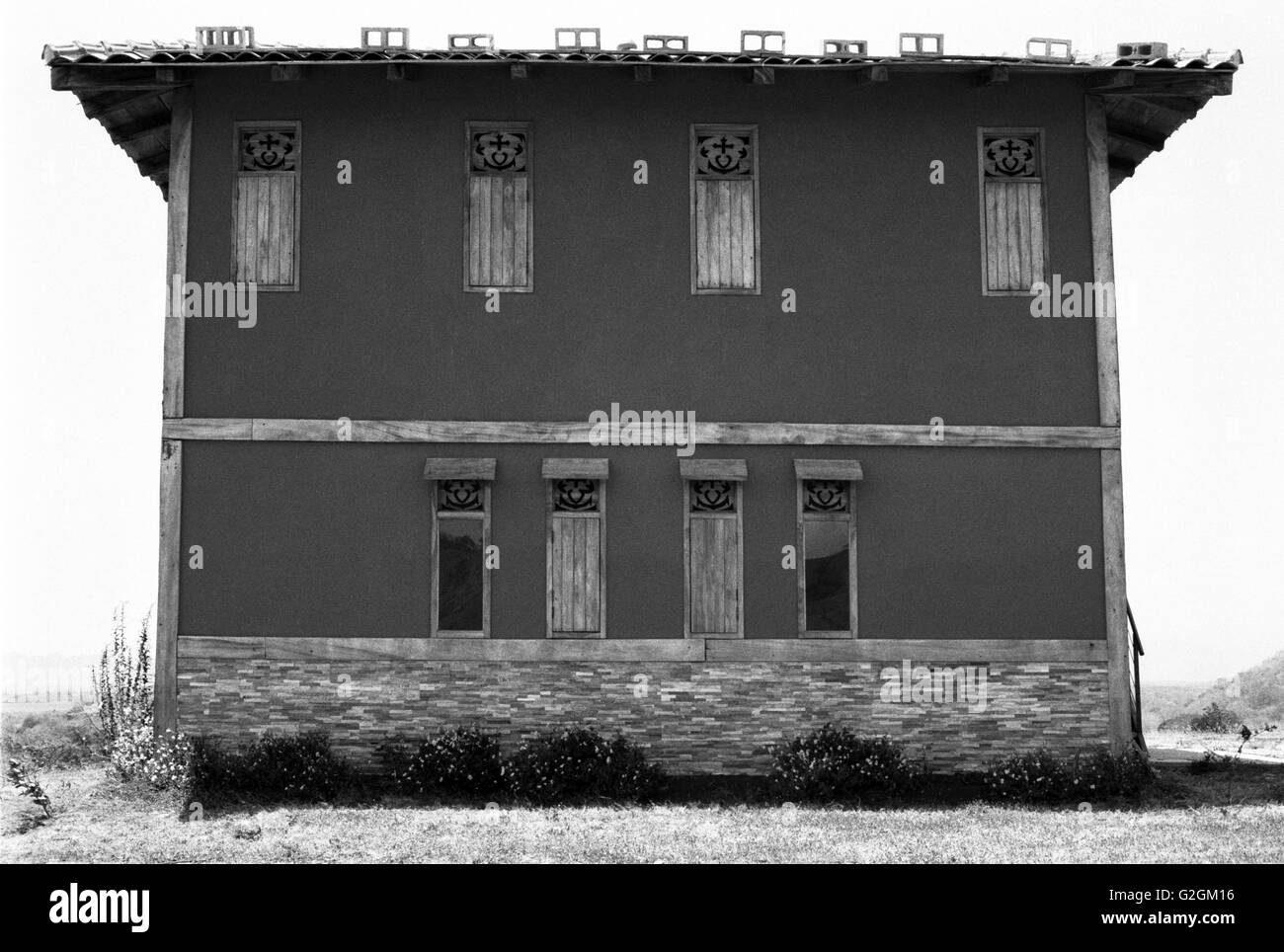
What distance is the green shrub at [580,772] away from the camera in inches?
695

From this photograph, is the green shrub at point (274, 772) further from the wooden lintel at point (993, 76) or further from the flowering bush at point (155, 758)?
the wooden lintel at point (993, 76)

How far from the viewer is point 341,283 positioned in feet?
62.5

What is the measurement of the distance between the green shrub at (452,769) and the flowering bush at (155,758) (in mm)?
2389

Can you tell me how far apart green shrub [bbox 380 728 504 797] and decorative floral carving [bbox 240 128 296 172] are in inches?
281

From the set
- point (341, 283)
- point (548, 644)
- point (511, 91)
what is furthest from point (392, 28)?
point (548, 644)

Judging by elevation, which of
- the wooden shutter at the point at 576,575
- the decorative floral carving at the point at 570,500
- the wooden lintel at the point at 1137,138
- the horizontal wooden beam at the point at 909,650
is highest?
the wooden lintel at the point at 1137,138

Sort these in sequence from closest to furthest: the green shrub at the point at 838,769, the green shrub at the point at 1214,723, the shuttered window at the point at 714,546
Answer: the green shrub at the point at 838,769
the shuttered window at the point at 714,546
the green shrub at the point at 1214,723

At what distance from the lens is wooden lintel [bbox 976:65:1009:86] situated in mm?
18938

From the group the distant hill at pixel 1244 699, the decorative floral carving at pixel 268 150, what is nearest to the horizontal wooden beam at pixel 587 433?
the decorative floral carving at pixel 268 150

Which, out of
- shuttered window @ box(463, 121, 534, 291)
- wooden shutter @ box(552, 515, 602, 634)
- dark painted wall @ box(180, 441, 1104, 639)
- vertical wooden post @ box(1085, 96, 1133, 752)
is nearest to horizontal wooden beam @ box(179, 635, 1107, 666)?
dark painted wall @ box(180, 441, 1104, 639)

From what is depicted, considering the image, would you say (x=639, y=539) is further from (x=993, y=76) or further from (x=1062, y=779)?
(x=993, y=76)

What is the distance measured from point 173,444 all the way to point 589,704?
576 cm

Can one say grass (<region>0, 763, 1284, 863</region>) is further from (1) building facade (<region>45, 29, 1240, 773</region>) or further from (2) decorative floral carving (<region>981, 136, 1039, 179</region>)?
(2) decorative floral carving (<region>981, 136, 1039, 179</region>)

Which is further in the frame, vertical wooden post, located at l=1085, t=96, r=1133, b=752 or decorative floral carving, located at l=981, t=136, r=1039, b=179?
decorative floral carving, located at l=981, t=136, r=1039, b=179
